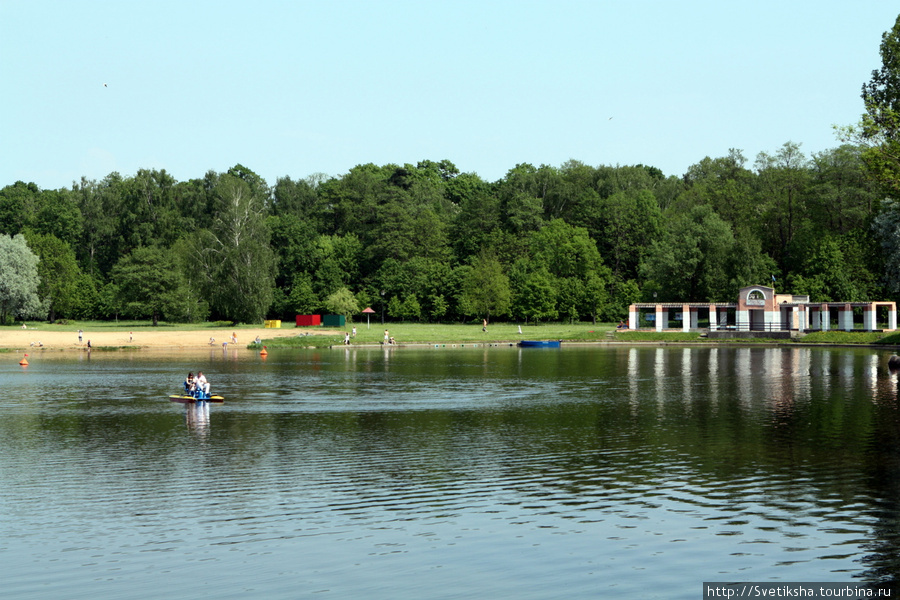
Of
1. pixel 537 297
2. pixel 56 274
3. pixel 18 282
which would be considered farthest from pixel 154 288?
pixel 537 297

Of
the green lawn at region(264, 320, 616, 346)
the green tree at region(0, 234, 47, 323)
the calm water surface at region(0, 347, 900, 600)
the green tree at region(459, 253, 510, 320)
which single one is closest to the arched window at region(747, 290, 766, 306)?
the green lawn at region(264, 320, 616, 346)

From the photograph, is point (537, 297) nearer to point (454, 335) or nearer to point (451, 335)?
point (454, 335)

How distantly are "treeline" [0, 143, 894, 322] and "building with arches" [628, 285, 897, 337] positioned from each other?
16.7 ft

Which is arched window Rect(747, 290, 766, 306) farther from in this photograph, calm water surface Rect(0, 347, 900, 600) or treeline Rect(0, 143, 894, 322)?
calm water surface Rect(0, 347, 900, 600)

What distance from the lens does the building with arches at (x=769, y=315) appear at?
105500mm

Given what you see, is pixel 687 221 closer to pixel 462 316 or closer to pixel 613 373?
pixel 462 316

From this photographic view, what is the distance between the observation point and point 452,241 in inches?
6348

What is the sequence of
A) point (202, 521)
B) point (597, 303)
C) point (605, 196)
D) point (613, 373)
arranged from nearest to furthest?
point (202, 521)
point (613, 373)
point (597, 303)
point (605, 196)

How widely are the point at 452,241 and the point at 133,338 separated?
228 ft

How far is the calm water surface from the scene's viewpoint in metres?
15.7

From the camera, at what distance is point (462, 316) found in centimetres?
14962

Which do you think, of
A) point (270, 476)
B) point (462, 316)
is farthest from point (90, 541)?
point (462, 316)

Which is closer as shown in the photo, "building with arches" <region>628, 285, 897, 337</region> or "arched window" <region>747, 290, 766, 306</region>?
"building with arches" <region>628, 285, 897, 337</region>

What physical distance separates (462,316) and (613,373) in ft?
288
